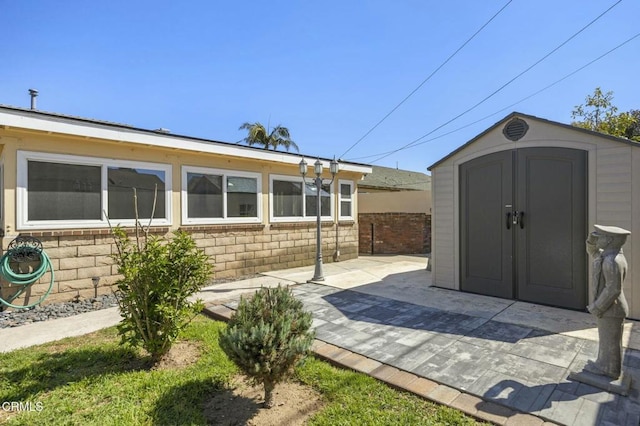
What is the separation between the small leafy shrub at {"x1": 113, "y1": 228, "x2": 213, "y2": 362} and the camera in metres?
3.01

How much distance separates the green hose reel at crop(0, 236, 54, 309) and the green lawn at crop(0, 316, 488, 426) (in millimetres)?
2229

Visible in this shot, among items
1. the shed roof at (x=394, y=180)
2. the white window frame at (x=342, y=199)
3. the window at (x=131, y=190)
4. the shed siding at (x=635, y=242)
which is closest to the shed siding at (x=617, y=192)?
the shed siding at (x=635, y=242)

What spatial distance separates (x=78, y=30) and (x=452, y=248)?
29.5 ft

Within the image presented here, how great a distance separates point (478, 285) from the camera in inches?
226

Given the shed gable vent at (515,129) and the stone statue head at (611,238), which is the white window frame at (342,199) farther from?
the stone statue head at (611,238)

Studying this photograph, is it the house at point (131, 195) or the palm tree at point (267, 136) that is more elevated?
the palm tree at point (267, 136)

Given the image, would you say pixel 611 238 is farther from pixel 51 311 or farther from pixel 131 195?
pixel 51 311

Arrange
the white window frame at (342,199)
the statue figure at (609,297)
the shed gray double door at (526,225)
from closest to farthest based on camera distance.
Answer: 1. the statue figure at (609,297)
2. the shed gray double door at (526,225)
3. the white window frame at (342,199)

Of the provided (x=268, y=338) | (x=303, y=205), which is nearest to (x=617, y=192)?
(x=268, y=338)

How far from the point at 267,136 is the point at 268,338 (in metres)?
21.8

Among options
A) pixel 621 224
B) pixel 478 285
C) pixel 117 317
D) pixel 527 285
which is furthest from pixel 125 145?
pixel 621 224

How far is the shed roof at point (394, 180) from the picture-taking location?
1794 centimetres

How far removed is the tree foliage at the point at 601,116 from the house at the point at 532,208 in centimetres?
765

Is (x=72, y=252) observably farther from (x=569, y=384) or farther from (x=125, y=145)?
(x=569, y=384)
